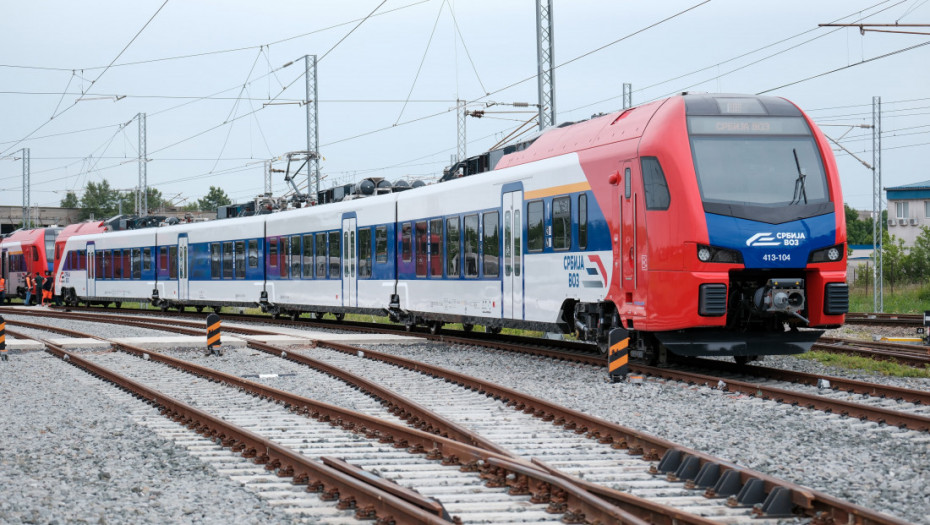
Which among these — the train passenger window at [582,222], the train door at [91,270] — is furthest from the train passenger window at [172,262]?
the train passenger window at [582,222]

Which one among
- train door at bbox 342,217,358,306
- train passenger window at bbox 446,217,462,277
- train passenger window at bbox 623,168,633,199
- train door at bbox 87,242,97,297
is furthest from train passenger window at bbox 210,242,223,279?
train passenger window at bbox 623,168,633,199

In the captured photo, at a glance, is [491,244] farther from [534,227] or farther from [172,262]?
[172,262]

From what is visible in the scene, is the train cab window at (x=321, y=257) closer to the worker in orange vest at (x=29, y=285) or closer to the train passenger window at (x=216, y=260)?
the train passenger window at (x=216, y=260)

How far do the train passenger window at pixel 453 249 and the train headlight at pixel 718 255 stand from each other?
726 cm

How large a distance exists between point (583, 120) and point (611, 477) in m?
9.57

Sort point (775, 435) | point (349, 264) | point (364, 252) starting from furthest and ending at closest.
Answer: point (349, 264) < point (364, 252) < point (775, 435)

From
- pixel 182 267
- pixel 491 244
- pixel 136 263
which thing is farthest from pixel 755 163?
pixel 136 263

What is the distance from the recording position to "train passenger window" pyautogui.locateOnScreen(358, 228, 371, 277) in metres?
23.9

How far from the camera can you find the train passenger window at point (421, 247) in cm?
2088

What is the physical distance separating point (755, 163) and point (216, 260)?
23.8 meters

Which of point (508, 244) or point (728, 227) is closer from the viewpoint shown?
point (728, 227)

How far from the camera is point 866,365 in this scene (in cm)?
1438

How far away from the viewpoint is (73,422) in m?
10.6

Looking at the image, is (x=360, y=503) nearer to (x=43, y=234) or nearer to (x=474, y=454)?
(x=474, y=454)
